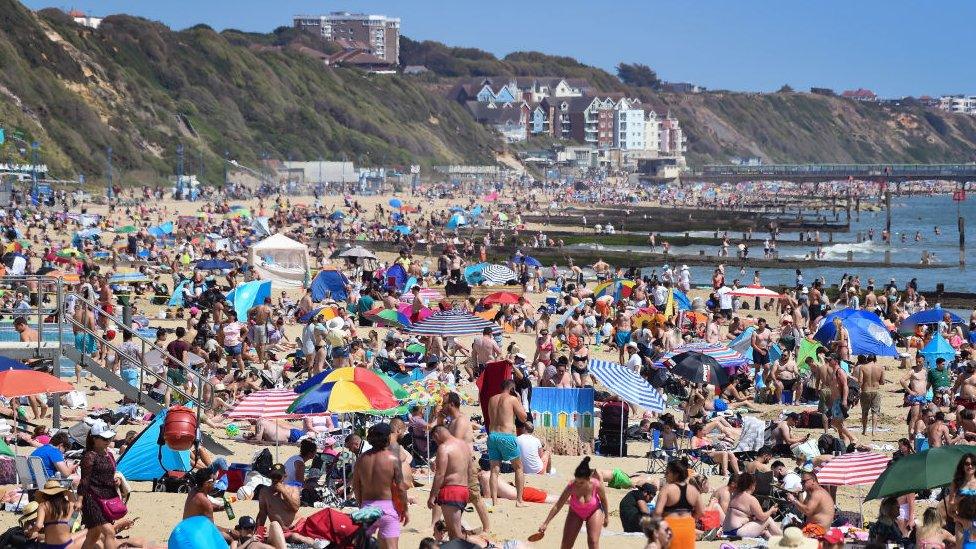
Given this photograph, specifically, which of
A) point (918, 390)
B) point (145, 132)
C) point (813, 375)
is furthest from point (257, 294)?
point (145, 132)

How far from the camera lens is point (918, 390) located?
15.8m

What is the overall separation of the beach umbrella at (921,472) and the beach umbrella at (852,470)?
113 centimetres

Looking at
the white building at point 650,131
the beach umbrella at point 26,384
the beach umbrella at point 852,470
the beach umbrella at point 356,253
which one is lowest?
the beach umbrella at point 852,470

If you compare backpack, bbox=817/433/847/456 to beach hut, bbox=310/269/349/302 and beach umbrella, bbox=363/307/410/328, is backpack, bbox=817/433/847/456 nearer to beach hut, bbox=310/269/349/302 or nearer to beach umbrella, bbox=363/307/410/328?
beach umbrella, bbox=363/307/410/328

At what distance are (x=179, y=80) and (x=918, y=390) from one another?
304 ft

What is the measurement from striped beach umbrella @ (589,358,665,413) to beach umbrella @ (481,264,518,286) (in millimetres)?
15239

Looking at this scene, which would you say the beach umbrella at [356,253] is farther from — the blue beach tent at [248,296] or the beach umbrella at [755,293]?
the beach umbrella at [755,293]

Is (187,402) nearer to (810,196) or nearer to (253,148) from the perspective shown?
(253,148)

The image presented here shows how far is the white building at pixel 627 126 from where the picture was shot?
531 ft

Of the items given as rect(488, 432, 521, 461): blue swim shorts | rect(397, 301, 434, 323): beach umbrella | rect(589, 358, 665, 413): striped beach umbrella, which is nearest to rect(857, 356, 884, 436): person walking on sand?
rect(589, 358, 665, 413): striped beach umbrella

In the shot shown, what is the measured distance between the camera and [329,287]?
25.9 metres

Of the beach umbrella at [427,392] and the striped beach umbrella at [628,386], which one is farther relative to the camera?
the striped beach umbrella at [628,386]

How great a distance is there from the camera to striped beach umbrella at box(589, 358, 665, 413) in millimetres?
13438

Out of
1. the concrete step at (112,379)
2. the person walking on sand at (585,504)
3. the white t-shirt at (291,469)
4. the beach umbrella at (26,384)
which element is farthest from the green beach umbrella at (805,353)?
the beach umbrella at (26,384)
